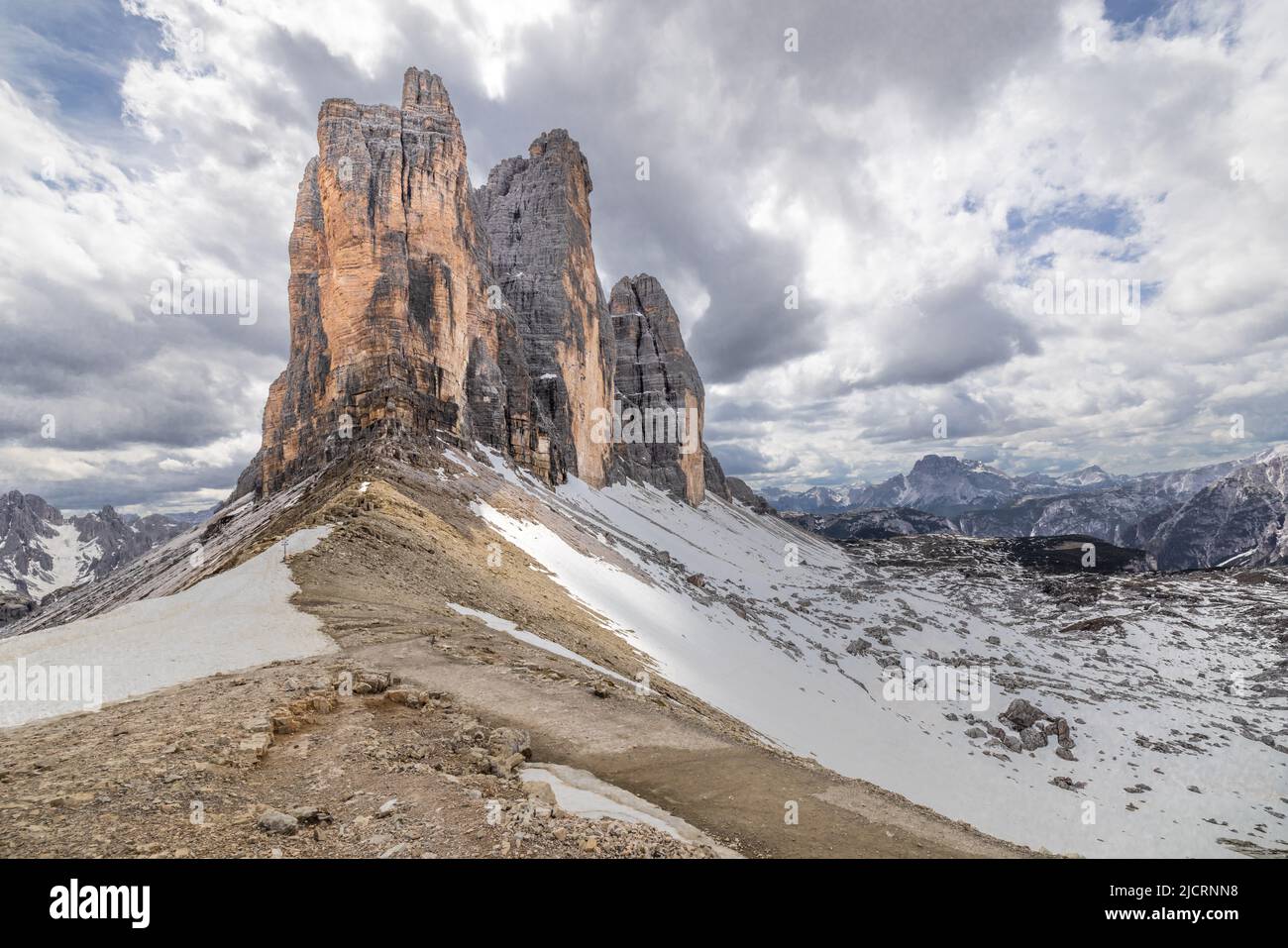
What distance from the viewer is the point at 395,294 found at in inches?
1849

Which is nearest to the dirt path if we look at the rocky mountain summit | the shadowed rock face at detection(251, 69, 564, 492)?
the rocky mountain summit

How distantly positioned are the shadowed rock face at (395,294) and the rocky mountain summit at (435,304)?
0.14m

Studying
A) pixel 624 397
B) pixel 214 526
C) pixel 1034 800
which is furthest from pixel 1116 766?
pixel 624 397

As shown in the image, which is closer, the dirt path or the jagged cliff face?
the dirt path

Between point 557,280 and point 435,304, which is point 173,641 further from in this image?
point 557,280

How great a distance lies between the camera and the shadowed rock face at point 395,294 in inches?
1839

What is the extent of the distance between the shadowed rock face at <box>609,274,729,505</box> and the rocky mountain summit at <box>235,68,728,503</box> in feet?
48.3

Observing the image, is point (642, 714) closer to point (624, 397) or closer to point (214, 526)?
point (214, 526)

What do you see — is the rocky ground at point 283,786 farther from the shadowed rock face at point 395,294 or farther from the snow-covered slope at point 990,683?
the shadowed rock face at point 395,294

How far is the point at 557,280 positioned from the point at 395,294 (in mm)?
45185

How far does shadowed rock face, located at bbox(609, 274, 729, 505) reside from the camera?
11806cm

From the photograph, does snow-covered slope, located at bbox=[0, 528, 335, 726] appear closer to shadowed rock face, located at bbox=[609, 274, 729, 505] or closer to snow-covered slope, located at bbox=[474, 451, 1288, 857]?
snow-covered slope, located at bbox=[474, 451, 1288, 857]
